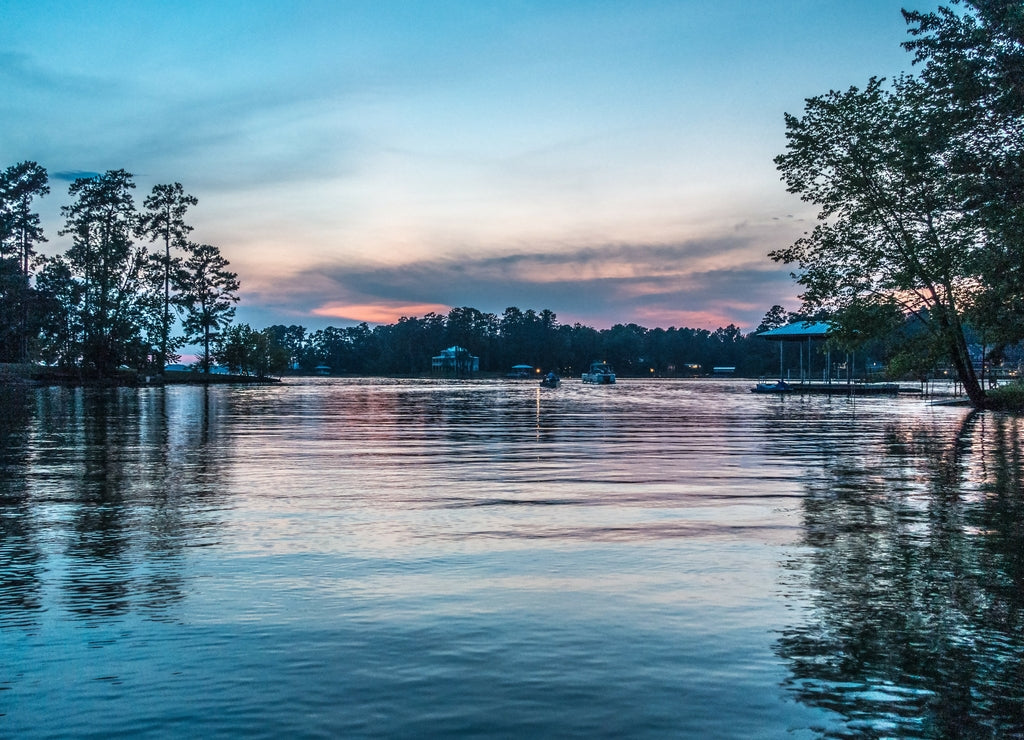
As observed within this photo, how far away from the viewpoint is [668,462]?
1703 centimetres

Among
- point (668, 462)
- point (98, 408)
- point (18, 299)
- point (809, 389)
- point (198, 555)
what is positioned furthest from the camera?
point (809, 389)

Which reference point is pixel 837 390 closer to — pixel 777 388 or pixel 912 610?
pixel 777 388

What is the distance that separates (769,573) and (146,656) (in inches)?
198

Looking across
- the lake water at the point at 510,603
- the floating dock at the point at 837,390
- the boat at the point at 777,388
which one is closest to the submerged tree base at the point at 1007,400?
the floating dock at the point at 837,390

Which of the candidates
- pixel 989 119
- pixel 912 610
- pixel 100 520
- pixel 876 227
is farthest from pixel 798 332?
pixel 912 610

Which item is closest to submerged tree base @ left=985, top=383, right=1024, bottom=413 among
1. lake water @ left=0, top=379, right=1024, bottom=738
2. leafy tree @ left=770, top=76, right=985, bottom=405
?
leafy tree @ left=770, top=76, right=985, bottom=405

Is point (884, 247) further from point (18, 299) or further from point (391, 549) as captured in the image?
point (18, 299)

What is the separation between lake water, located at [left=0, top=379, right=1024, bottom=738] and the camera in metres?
4.52

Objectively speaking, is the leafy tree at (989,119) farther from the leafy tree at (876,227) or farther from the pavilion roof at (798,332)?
the pavilion roof at (798,332)

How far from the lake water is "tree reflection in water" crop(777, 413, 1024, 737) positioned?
0.03m

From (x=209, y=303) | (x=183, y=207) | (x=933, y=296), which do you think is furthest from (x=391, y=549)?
(x=209, y=303)

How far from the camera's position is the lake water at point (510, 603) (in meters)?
4.52

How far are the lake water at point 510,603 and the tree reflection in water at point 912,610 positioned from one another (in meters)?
0.03

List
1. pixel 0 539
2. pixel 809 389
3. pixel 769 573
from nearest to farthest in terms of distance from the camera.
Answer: pixel 769 573 → pixel 0 539 → pixel 809 389
